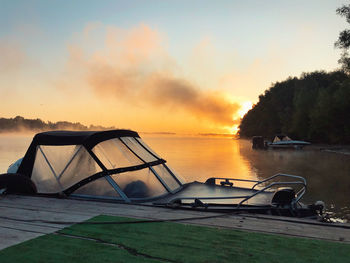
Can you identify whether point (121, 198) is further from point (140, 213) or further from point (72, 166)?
point (72, 166)

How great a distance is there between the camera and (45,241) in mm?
4992

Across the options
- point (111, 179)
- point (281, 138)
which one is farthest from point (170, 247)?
point (281, 138)

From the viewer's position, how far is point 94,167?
8.16m

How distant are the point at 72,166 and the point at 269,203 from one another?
17.1 ft

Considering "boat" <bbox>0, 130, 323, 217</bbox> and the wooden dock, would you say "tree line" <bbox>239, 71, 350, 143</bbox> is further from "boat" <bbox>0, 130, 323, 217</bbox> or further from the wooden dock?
the wooden dock

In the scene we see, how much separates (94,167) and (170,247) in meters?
4.07

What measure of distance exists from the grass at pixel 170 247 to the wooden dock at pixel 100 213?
0.35 meters

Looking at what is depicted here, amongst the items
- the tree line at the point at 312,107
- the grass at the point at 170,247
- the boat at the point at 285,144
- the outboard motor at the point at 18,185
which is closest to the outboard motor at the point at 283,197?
the grass at the point at 170,247

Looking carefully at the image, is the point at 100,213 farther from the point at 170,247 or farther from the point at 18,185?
the point at 18,185

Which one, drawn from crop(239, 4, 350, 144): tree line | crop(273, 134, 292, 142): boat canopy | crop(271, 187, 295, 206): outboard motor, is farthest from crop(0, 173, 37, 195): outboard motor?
crop(273, 134, 292, 142): boat canopy

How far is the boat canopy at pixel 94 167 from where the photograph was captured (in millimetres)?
7969

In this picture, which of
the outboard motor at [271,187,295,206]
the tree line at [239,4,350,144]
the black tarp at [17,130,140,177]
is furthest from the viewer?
the tree line at [239,4,350,144]

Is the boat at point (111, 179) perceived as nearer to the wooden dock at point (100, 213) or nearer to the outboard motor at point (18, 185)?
the outboard motor at point (18, 185)

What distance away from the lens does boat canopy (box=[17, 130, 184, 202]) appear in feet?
26.1
